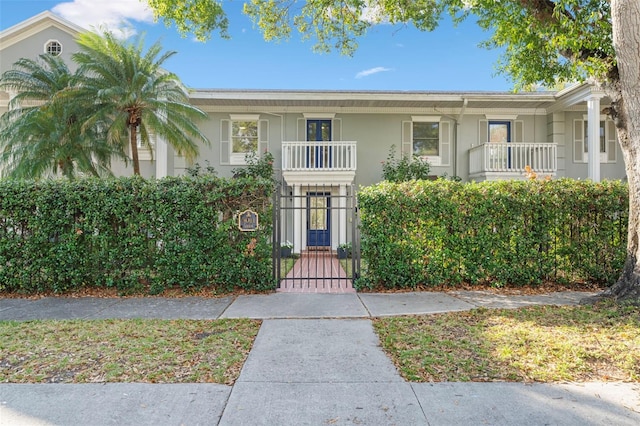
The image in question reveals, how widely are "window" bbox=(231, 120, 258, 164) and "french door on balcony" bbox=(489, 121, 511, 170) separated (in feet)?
30.1

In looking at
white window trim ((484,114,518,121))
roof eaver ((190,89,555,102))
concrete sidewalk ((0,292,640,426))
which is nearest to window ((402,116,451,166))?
roof eaver ((190,89,555,102))

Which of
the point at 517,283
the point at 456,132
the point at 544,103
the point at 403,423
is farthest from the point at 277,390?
the point at 544,103

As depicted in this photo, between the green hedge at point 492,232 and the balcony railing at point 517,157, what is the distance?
21.7 ft

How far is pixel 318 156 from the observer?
14.3 metres

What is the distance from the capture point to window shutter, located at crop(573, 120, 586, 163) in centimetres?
1533

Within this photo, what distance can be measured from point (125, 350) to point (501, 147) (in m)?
13.9

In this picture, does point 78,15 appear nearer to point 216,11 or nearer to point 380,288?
point 216,11

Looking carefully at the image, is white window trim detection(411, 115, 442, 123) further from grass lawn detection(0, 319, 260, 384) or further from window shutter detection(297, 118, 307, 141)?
grass lawn detection(0, 319, 260, 384)

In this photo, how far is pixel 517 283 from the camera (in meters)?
7.61

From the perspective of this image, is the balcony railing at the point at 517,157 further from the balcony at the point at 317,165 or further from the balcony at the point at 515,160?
the balcony at the point at 317,165

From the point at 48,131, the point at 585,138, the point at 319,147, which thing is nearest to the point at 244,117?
the point at 319,147

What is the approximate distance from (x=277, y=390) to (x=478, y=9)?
863 cm

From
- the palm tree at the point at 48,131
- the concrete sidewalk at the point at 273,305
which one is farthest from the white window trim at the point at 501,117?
the palm tree at the point at 48,131

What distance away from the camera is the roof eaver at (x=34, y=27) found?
14.3m
